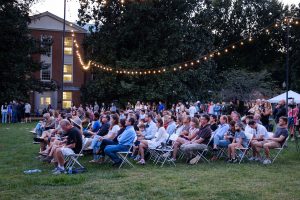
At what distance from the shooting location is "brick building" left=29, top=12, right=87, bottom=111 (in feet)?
143

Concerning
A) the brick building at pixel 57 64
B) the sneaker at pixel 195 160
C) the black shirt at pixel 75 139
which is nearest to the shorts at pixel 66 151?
the black shirt at pixel 75 139

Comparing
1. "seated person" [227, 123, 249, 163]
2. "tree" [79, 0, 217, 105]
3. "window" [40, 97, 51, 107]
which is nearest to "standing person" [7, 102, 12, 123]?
"tree" [79, 0, 217, 105]

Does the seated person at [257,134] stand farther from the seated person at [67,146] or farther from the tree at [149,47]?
the tree at [149,47]

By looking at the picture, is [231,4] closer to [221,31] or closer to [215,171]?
[221,31]

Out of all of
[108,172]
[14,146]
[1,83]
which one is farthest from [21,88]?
[108,172]

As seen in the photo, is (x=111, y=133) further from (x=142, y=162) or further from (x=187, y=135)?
(x=187, y=135)

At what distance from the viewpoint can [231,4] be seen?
51.0 metres

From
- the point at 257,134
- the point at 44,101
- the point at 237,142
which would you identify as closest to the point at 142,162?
the point at 237,142

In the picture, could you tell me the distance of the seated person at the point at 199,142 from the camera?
1141cm

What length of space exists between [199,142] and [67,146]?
351cm

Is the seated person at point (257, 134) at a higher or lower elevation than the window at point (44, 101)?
lower

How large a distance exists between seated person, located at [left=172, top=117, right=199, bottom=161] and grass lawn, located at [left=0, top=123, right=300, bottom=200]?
2.07 ft

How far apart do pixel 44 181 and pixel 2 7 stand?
26354 millimetres

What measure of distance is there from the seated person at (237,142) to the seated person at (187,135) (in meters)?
1.04
